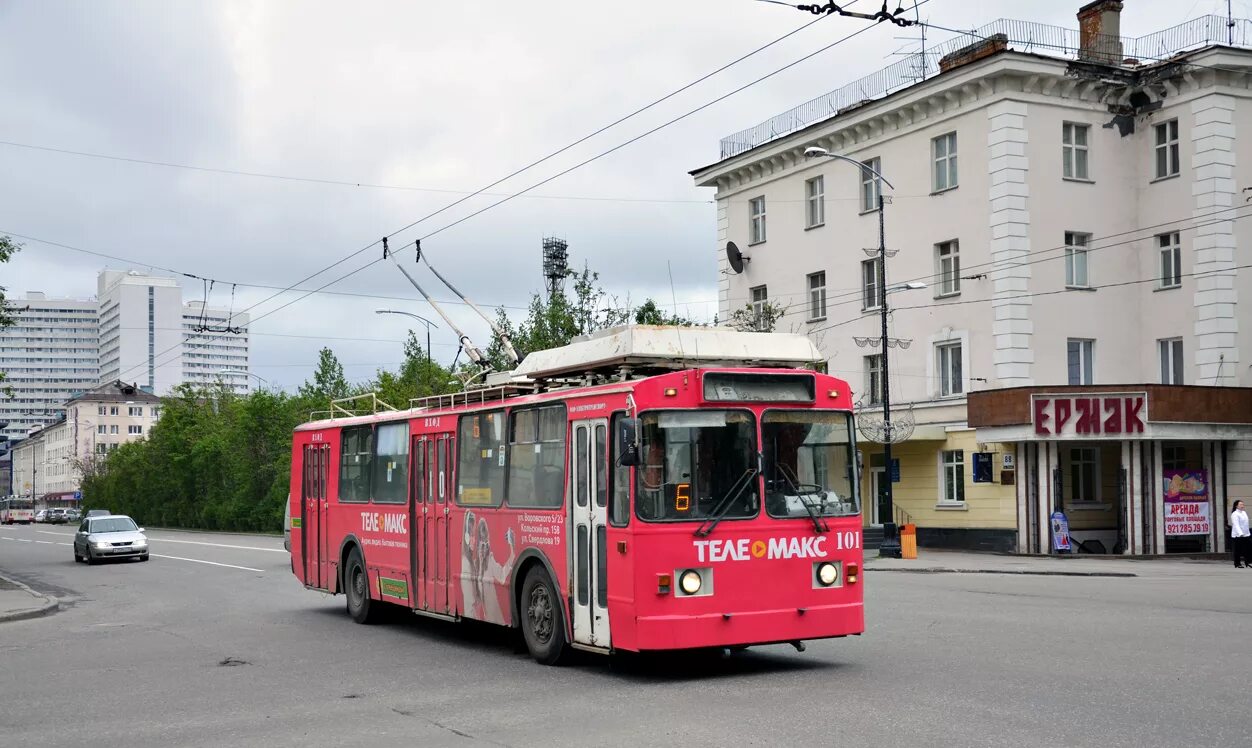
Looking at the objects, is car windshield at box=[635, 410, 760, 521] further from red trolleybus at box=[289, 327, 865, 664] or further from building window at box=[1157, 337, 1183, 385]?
building window at box=[1157, 337, 1183, 385]

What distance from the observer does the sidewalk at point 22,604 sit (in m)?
22.1

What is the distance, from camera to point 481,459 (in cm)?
1498

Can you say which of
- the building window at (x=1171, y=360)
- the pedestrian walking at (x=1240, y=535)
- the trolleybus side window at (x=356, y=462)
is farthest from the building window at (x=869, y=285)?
the trolleybus side window at (x=356, y=462)

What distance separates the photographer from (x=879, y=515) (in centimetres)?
4238

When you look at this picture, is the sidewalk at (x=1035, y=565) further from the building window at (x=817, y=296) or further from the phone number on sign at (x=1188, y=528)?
the building window at (x=817, y=296)

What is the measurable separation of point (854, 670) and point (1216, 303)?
1170 inches

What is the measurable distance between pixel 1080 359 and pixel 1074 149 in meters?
6.06

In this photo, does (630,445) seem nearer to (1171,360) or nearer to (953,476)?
(953,476)

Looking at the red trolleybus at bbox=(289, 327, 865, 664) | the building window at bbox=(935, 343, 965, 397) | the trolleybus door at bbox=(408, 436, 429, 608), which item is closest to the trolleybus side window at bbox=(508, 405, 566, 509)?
the red trolleybus at bbox=(289, 327, 865, 664)

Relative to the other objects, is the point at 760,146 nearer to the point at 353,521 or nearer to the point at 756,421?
the point at 353,521

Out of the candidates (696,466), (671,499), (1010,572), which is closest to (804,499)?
(696,466)

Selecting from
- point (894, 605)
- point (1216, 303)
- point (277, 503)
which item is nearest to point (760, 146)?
point (1216, 303)

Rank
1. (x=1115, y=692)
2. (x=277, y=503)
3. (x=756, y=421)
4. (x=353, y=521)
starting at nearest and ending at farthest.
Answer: (x=1115, y=692) → (x=756, y=421) → (x=353, y=521) → (x=277, y=503)

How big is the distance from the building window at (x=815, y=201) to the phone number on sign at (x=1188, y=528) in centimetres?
1483
